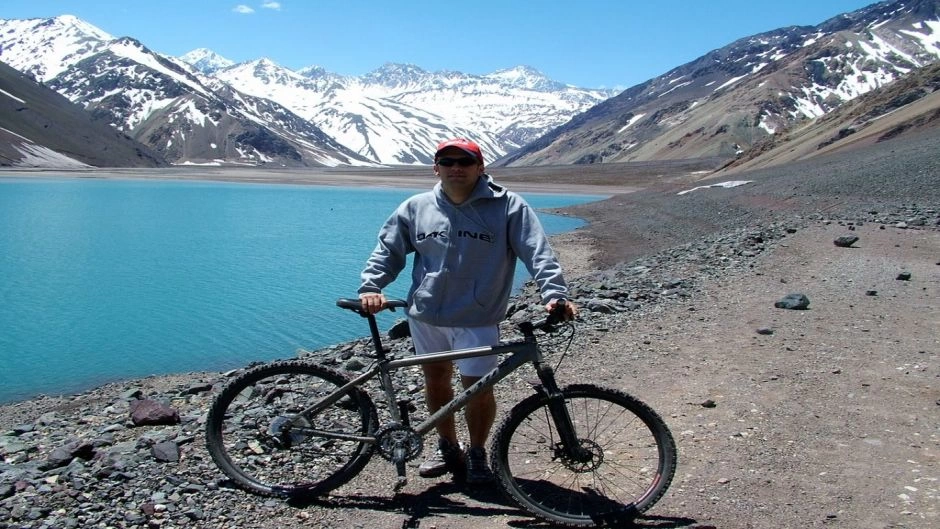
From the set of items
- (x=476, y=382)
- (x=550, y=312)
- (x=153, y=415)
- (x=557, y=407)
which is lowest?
(x=153, y=415)

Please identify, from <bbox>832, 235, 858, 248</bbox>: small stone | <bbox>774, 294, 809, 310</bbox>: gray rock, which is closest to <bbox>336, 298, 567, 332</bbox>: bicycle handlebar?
<bbox>774, 294, 809, 310</bbox>: gray rock

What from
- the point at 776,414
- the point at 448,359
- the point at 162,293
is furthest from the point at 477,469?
the point at 162,293

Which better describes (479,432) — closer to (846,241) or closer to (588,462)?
(588,462)

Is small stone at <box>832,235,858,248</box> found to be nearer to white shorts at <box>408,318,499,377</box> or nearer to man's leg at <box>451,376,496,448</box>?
man's leg at <box>451,376,496,448</box>

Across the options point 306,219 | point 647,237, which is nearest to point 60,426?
point 647,237

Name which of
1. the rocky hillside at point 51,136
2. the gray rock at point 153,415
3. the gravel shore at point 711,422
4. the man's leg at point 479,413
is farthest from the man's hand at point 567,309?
the rocky hillside at point 51,136

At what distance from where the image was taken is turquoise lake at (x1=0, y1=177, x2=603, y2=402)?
14.9 m

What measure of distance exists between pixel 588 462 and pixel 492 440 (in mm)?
629

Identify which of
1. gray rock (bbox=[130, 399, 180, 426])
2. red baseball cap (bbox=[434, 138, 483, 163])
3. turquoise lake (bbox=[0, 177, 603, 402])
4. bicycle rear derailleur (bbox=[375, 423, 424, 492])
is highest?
red baseball cap (bbox=[434, 138, 483, 163])

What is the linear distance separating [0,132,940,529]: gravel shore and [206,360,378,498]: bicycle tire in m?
0.16

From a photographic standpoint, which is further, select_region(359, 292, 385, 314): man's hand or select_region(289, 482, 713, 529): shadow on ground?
select_region(359, 292, 385, 314): man's hand

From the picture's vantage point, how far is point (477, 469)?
518 cm

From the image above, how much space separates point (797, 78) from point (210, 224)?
6478 inches

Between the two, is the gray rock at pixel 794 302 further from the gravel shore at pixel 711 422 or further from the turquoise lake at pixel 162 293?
the turquoise lake at pixel 162 293
